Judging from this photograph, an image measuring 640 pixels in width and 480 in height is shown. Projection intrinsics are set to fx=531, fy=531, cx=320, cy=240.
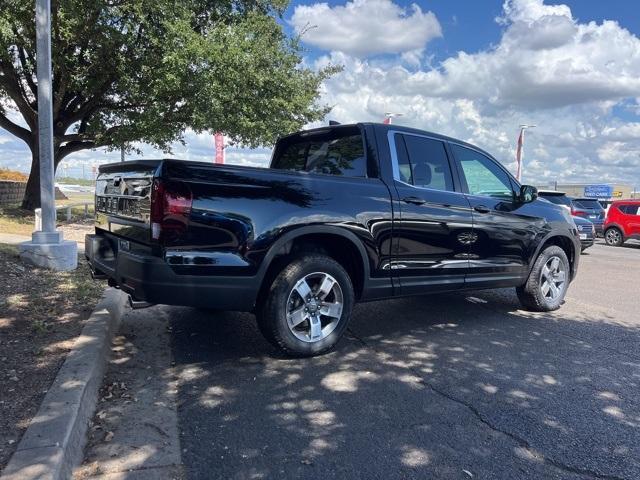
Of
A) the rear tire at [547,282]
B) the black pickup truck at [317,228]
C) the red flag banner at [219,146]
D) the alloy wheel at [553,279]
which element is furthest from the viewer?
the red flag banner at [219,146]

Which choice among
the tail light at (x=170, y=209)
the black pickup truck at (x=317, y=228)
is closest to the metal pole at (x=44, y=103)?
the black pickup truck at (x=317, y=228)

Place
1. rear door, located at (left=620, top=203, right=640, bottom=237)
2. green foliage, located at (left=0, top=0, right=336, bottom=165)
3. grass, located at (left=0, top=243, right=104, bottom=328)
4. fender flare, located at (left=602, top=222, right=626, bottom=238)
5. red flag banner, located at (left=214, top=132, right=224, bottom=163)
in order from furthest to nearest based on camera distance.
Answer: fender flare, located at (left=602, top=222, right=626, bottom=238) → rear door, located at (left=620, top=203, right=640, bottom=237) → red flag banner, located at (left=214, top=132, right=224, bottom=163) → green foliage, located at (left=0, top=0, right=336, bottom=165) → grass, located at (left=0, top=243, right=104, bottom=328)

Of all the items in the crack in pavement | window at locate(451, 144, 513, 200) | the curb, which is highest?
window at locate(451, 144, 513, 200)

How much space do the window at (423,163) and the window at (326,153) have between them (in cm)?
39

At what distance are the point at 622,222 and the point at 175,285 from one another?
18741 mm

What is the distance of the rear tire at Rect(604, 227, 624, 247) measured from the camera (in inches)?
734

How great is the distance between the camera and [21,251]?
7227mm

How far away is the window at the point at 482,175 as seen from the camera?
5484 millimetres

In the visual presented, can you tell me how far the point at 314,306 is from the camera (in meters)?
4.39

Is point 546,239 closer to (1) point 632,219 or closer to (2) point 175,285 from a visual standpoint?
(2) point 175,285

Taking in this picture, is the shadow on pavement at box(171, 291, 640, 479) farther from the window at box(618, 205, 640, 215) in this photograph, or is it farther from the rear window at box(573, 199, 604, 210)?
the rear window at box(573, 199, 604, 210)

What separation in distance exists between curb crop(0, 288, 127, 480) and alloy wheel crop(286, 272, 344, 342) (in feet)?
4.90

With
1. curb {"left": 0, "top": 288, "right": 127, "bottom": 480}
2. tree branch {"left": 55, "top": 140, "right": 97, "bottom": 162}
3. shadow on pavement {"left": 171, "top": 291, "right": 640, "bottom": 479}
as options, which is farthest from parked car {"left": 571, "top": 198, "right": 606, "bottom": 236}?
curb {"left": 0, "top": 288, "right": 127, "bottom": 480}

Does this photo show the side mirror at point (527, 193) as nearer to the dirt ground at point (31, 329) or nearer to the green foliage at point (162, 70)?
the dirt ground at point (31, 329)
